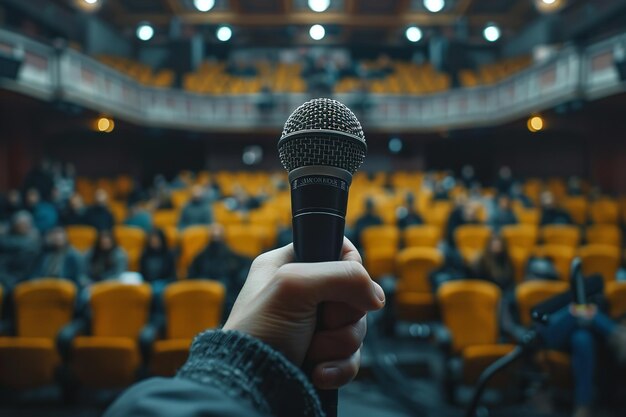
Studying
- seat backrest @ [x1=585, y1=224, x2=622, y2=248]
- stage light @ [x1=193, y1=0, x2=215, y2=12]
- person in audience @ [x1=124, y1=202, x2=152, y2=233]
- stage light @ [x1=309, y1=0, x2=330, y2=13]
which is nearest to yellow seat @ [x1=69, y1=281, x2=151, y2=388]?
person in audience @ [x1=124, y1=202, x2=152, y2=233]

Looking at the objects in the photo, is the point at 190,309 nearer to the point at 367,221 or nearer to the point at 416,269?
the point at 416,269

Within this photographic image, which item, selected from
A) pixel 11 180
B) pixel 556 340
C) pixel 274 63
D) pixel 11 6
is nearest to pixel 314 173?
pixel 556 340

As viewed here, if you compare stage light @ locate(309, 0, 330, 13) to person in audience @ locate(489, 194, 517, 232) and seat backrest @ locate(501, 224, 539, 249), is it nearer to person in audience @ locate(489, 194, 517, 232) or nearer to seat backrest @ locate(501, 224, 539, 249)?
person in audience @ locate(489, 194, 517, 232)

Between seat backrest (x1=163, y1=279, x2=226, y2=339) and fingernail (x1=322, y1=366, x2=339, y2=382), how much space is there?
11.7 feet

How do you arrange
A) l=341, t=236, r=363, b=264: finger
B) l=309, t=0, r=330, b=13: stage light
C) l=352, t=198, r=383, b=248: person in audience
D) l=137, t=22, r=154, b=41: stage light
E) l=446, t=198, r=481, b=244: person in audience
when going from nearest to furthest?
l=341, t=236, r=363, b=264: finger < l=446, t=198, r=481, b=244: person in audience < l=352, t=198, r=383, b=248: person in audience < l=309, t=0, r=330, b=13: stage light < l=137, t=22, r=154, b=41: stage light

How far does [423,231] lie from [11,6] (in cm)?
1143

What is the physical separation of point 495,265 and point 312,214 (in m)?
4.56

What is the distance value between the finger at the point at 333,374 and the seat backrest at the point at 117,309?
12.2 feet

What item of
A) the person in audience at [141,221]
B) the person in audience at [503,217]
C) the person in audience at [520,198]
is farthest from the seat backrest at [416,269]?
the person in audience at [520,198]

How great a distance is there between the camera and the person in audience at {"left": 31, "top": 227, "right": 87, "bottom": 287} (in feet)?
16.4

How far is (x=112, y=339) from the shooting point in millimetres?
3889

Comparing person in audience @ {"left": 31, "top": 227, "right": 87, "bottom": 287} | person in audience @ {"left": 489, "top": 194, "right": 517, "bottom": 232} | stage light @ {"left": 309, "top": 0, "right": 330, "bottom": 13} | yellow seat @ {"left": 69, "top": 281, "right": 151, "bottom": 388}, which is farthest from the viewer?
stage light @ {"left": 309, "top": 0, "right": 330, "bottom": 13}

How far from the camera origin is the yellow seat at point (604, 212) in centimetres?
895

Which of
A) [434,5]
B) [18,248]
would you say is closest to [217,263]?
[18,248]
